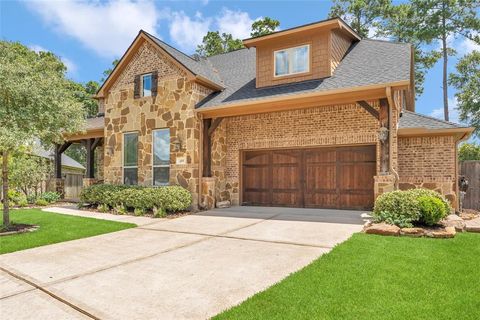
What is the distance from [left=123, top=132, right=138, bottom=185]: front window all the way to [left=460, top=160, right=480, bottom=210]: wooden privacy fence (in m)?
13.0

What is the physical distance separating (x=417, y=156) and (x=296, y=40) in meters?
5.59

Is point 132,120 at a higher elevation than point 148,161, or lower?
higher

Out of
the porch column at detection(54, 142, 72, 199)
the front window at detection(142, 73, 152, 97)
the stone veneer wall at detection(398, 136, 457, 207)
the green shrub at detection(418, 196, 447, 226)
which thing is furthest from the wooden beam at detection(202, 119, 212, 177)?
the porch column at detection(54, 142, 72, 199)

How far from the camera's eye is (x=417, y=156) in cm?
1045

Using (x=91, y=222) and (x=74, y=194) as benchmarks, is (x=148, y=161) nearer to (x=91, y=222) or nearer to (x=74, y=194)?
(x=91, y=222)

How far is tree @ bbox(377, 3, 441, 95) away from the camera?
24281mm

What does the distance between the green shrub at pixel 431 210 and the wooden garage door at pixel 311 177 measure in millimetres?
3258

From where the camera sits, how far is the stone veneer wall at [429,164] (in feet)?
33.1

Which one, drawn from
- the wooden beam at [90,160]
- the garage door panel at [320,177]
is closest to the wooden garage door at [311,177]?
the garage door panel at [320,177]

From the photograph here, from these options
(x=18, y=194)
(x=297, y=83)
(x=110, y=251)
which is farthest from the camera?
(x=18, y=194)

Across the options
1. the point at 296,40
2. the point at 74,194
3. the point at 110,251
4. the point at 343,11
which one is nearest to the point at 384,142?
the point at 296,40

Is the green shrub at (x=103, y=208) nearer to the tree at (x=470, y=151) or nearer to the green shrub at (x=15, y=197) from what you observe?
the green shrub at (x=15, y=197)

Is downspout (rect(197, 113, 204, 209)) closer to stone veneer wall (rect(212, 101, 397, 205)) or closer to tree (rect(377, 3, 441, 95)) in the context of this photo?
stone veneer wall (rect(212, 101, 397, 205))

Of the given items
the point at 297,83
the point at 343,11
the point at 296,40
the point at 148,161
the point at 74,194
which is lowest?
the point at 74,194
